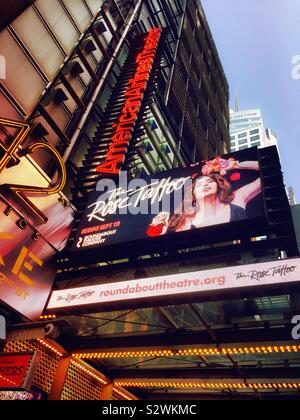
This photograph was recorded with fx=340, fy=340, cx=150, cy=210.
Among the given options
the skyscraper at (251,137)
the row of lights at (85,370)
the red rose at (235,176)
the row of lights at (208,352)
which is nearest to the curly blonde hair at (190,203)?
the red rose at (235,176)

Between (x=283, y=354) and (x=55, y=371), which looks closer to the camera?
(x=283, y=354)

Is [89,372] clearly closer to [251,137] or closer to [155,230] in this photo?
[155,230]

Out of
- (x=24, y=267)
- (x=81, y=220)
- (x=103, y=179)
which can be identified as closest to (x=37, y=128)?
(x=103, y=179)

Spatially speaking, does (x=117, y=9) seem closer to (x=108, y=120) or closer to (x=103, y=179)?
(x=108, y=120)

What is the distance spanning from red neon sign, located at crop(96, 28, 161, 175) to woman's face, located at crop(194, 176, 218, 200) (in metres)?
3.58

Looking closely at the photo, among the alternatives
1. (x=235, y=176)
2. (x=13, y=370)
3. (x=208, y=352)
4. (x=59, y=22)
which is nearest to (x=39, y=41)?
(x=59, y=22)

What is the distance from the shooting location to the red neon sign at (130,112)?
1315cm

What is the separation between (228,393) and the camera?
11859mm

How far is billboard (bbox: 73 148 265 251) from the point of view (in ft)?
30.0

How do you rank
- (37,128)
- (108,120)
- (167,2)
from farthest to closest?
(167,2) → (108,120) → (37,128)

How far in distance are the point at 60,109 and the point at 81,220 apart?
557cm

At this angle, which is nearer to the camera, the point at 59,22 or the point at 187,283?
the point at 187,283

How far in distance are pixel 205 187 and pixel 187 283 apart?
11.9 feet

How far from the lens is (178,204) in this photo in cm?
1021
